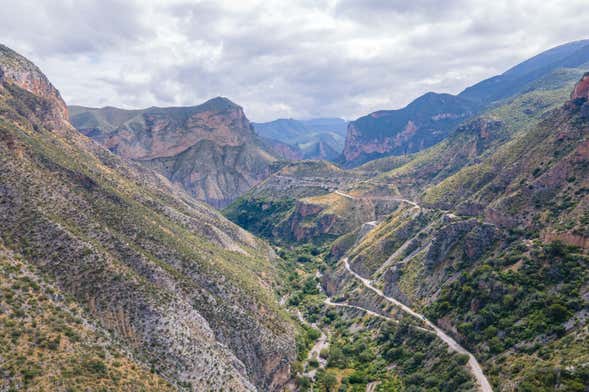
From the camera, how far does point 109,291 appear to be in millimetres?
64750

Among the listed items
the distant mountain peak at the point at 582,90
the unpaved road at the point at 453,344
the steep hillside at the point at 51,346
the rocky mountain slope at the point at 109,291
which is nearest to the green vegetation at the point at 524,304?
the unpaved road at the point at 453,344

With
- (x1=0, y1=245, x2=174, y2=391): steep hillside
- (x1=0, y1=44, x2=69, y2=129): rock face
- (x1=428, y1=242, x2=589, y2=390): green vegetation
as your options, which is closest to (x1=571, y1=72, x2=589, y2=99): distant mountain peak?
(x1=428, y1=242, x2=589, y2=390): green vegetation

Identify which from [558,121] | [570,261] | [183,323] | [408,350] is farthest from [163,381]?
[558,121]

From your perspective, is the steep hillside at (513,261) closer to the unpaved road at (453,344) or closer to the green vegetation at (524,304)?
the green vegetation at (524,304)

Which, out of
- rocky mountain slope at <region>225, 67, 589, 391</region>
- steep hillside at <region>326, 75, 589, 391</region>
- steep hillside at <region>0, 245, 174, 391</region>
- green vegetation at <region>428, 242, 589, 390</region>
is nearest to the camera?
steep hillside at <region>0, 245, 174, 391</region>

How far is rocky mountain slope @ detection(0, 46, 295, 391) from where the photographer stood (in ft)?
167

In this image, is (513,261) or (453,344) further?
(513,261)

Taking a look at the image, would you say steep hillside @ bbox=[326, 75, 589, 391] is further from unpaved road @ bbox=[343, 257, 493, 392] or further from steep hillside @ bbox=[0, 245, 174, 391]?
steep hillside @ bbox=[0, 245, 174, 391]

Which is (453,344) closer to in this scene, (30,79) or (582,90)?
(582,90)

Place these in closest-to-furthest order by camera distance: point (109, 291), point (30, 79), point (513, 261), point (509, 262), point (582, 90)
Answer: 1. point (109, 291)
2. point (513, 261)
3. point (509, 262)
4. point (582, 90)
5. point (30, 79)

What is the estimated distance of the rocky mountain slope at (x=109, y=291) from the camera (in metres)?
51.0

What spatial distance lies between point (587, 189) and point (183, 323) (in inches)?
3053

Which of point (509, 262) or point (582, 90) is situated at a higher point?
point (582, 90)

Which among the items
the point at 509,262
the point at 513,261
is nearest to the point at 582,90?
the point at 513,261
